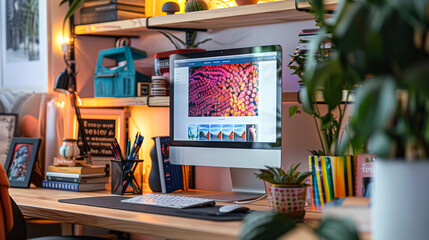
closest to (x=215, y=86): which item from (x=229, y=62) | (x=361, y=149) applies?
(x=229, y=62)

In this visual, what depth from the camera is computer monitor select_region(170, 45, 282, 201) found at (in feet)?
7.03

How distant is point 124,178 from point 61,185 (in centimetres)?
31

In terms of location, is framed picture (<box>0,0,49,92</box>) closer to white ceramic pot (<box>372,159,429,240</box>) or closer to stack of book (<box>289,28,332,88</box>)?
stack of book (<box>289,28,332,88</box>)

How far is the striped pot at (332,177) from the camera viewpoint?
1.85 metres

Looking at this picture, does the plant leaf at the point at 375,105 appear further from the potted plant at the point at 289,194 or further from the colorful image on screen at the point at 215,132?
the colorful image on screen at the point at 215,132

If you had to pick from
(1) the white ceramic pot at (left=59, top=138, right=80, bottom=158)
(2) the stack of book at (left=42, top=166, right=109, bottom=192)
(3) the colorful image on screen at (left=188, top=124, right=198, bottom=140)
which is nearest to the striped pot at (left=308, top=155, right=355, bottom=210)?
(3) the colorful image on screen at (left=188, top=124, right=198, bottom=140)

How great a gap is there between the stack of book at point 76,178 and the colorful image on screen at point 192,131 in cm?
43

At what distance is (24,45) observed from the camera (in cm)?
294

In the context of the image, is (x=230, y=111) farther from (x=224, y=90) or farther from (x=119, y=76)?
(x=119, y=76)

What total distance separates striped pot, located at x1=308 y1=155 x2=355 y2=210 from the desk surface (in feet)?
0.24

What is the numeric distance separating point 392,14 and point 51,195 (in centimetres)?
157

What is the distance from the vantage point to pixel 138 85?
266cm

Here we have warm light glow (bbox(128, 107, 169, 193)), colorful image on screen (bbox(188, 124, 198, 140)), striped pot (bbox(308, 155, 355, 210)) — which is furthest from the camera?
warm light glow (bbox(128, 107, 169, 193))

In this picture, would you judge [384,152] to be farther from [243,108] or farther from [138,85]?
[138,85]
